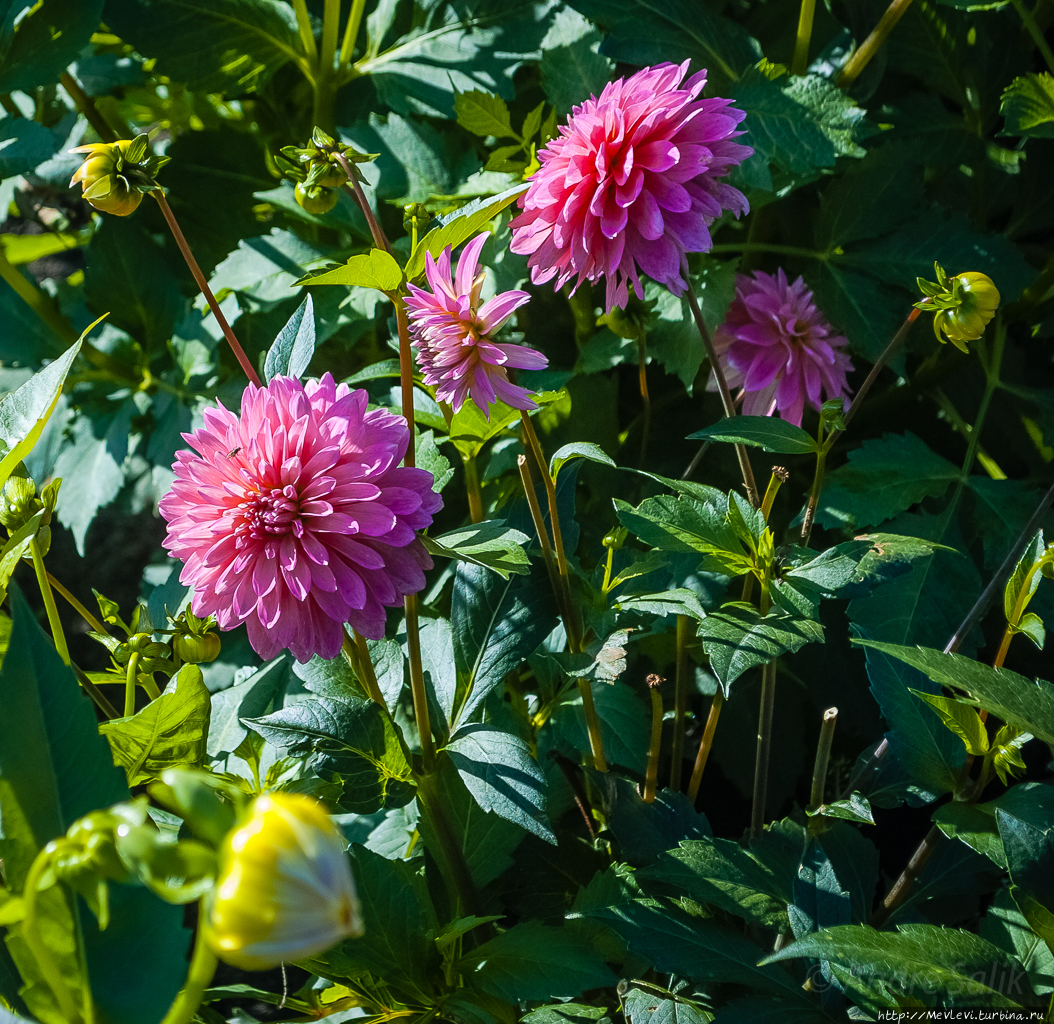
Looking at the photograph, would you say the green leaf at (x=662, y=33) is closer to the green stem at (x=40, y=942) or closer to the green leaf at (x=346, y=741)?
the green leaf at (x=346, y=741)

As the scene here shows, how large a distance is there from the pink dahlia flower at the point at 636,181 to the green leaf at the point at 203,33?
56 centimetres

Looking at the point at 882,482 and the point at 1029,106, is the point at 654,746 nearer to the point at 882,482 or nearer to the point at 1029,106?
the point at 882,482

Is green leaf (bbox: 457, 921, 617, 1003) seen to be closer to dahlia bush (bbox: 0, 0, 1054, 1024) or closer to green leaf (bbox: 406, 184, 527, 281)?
dahlia bush (bbox: 0, 0, 1054, 1024)

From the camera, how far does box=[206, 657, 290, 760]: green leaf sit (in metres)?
0.68

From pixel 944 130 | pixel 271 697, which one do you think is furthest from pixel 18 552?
pixel 944 130

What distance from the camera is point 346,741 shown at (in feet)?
1.77

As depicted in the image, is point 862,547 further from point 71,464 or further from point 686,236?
point 71,464

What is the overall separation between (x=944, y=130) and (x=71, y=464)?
1050 millimetres

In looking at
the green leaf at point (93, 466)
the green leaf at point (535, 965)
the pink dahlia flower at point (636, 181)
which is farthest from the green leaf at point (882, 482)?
the green leaf at point (93, 466)

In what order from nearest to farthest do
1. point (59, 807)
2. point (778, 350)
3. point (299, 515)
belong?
1. point (59, 807)
2. point (299, 515)
3. point (778, 350)

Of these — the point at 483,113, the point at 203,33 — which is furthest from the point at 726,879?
the point at 203,33

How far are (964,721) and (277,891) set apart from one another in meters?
0.42

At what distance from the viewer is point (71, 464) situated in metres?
1.06

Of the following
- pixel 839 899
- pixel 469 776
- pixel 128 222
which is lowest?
pixel 839 899
